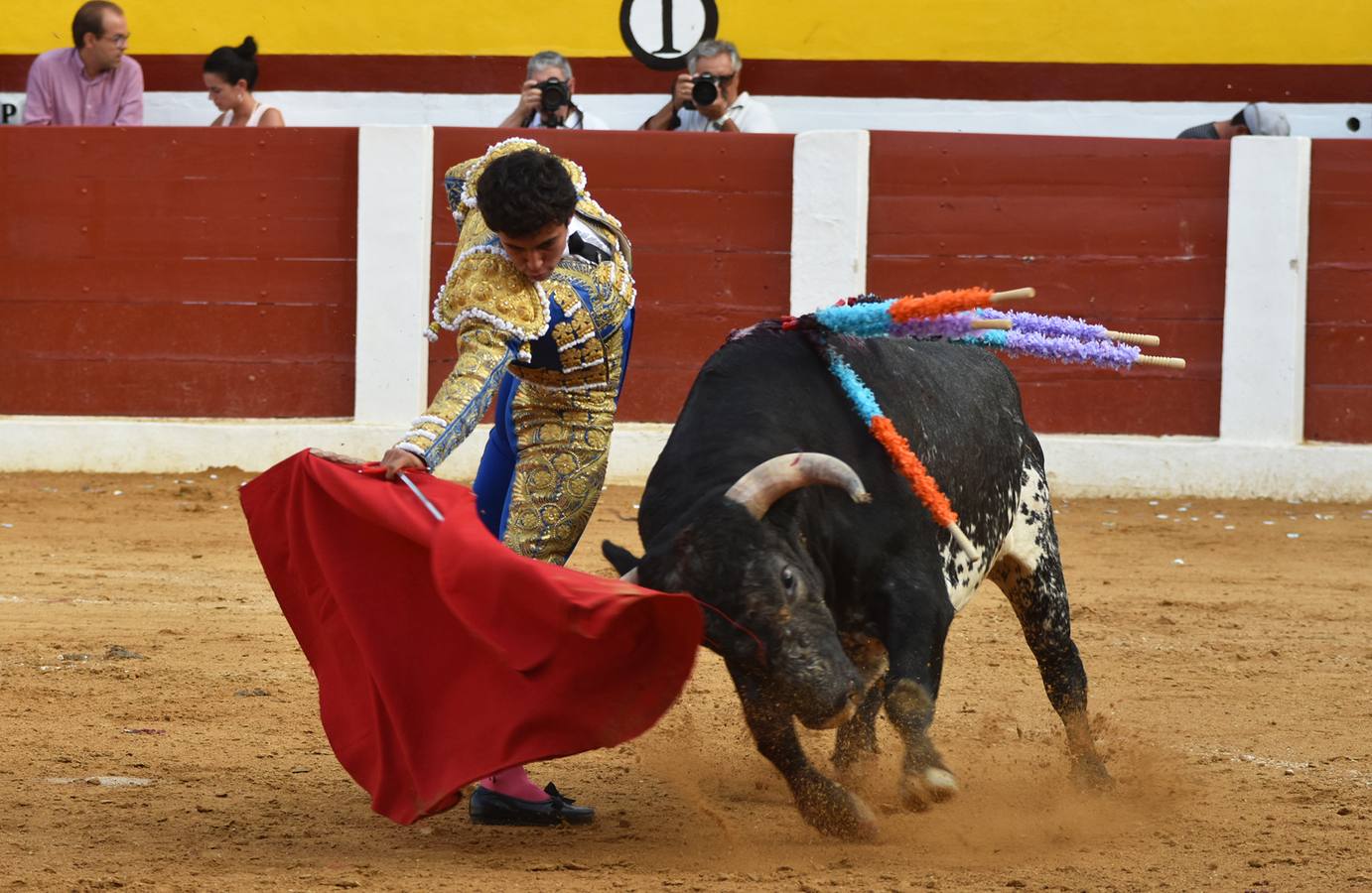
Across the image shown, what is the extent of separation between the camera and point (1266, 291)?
7004 mm

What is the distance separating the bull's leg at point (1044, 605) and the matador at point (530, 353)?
83cm

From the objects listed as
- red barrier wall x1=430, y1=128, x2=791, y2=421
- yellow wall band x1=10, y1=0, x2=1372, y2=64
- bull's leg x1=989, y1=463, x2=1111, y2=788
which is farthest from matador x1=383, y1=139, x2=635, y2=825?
yellow wall band x1=10, y1=0, x2=1372, y2=64

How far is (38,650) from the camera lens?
13.8 feet

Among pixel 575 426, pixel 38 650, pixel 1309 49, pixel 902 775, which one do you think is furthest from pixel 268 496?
pixel 1309 49

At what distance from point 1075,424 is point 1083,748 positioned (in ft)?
12.7

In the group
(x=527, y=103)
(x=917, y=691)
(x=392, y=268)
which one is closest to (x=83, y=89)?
(x=392, y=268)

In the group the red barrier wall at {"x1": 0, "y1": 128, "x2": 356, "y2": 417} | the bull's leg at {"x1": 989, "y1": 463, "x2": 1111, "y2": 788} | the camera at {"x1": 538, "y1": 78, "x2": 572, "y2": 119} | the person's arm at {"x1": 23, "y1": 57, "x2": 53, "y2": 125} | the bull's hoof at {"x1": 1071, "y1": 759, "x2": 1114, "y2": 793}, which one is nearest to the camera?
the bull's hoof at {"x1": 1071, "y1": 759, "x2": 1114, "y2": 793}

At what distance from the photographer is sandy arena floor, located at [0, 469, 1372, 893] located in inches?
105

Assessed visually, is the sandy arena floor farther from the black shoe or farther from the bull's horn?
the bull's horn

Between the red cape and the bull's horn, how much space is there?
0.64ft

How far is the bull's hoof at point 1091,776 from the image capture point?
10.7 feet

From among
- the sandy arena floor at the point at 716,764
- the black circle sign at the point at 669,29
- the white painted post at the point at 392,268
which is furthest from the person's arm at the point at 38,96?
the sandy arena floor at the point at 716,764

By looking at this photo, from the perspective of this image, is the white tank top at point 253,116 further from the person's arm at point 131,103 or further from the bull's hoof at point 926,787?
the bull's hoof at point 926,787

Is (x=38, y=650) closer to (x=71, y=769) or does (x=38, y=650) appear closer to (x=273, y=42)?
(x=71, y=769)
